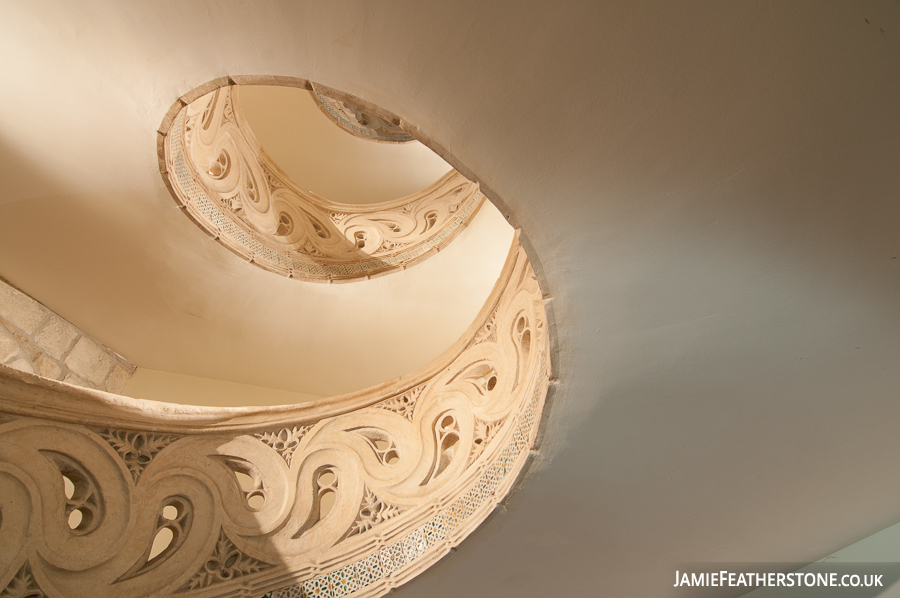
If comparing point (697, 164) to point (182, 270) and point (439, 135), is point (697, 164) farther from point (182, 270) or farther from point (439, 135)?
point (182, 270)

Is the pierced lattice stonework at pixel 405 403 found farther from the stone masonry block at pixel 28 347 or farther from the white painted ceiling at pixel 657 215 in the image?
the stone masonry block at pixel 28 347

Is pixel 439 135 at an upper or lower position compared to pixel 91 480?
upper

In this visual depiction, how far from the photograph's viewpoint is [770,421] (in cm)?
239

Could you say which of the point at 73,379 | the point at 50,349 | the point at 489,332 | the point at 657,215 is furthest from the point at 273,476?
the point at 50,349

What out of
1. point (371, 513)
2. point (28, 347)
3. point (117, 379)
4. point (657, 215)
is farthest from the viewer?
point (117, 379)

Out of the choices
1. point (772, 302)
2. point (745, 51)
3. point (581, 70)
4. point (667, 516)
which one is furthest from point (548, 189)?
point (667, 516)

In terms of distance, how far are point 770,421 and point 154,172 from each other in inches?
156

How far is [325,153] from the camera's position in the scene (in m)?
7.24

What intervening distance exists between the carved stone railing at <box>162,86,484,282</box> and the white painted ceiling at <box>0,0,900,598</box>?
3.62 ft

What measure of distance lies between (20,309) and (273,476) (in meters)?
2.88

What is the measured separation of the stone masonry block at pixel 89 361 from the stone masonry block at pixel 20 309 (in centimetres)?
35

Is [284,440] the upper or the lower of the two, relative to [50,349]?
lower

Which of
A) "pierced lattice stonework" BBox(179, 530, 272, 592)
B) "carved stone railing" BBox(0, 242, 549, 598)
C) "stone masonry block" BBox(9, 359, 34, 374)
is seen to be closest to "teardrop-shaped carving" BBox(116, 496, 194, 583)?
"carved stone railing" BBox(0, 242, 549, 598)

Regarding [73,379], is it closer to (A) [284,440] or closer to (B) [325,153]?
(A) [284,440]
